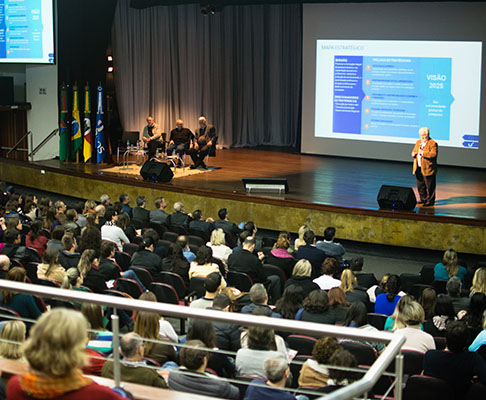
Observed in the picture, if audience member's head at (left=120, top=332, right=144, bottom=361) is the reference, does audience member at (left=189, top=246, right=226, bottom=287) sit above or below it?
below

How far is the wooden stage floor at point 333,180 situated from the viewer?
→ 34.0ft

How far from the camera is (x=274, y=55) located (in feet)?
58.2

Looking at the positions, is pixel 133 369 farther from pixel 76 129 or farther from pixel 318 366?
pixel 76 129

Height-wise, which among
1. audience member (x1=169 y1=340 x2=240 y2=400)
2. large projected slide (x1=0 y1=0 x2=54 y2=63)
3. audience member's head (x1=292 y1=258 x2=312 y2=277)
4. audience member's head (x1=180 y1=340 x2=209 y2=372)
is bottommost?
audience member's head (x1=292 y1=258 x2=312 y2=277)

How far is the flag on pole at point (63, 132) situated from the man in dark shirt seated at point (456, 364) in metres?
11.7

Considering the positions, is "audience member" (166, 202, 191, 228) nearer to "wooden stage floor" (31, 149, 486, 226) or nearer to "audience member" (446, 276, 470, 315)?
"wooden stage floor" (31, 149, 486, 226)

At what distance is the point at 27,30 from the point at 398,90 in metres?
7.51

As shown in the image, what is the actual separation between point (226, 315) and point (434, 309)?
372 centimetres

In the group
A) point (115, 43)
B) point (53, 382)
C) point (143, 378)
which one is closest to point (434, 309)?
point (143, 378)

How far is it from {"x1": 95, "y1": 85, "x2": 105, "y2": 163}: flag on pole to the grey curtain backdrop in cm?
202

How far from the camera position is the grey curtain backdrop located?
54.2 feet

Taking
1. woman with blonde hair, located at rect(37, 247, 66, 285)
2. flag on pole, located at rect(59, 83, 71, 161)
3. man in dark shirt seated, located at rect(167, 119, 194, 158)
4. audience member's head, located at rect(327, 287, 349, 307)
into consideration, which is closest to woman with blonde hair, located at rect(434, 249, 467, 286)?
audience member's head, located at rect(327, 287, 349, 307)

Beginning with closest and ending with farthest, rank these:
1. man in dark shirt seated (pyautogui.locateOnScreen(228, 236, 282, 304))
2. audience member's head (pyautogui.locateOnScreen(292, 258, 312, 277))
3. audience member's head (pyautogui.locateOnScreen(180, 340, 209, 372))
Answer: audience member's head (pyautogui.locateOnScreen(180, 340, 209, 372)) < audience member's head (pyautogui.locateOnScreen(292, 258, 312, 277)) < man in dark shirt seated (pyautogui.locateOnScreen(228, 236, 282, 304))

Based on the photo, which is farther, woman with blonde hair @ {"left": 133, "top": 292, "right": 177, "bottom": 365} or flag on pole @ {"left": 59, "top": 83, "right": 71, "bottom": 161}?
flag on pole @ {"left": 59, "top": 83, "right": 71, "bottom": 161}
